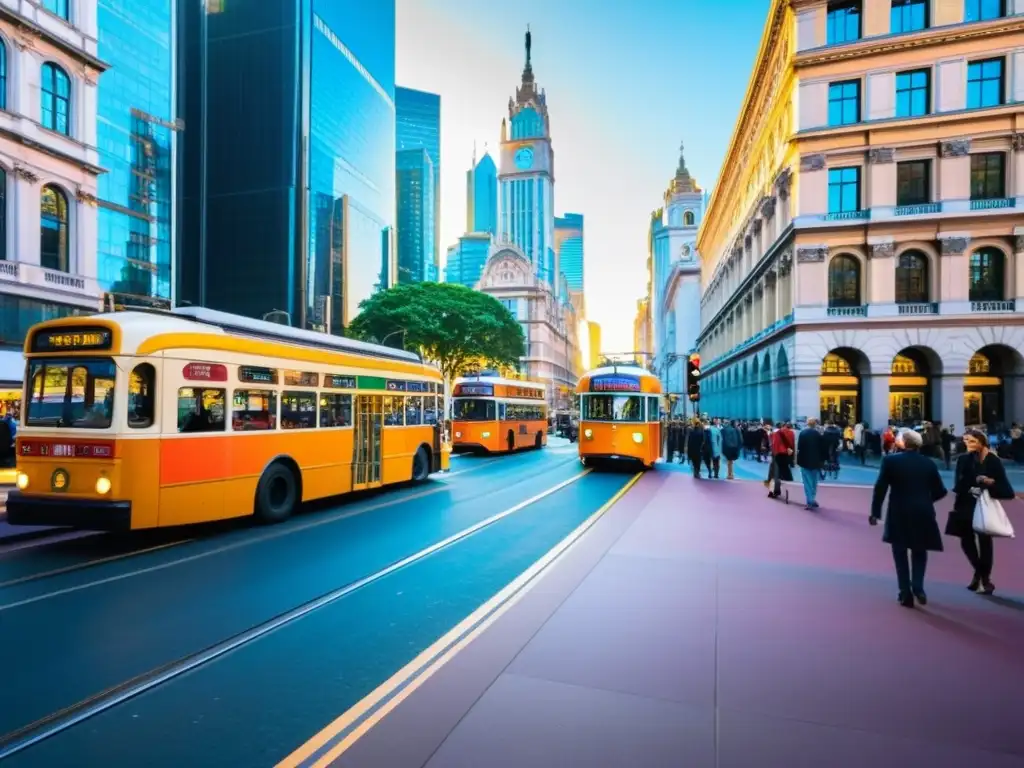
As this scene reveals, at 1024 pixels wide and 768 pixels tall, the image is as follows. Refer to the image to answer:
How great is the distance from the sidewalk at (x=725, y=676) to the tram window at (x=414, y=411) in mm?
7854

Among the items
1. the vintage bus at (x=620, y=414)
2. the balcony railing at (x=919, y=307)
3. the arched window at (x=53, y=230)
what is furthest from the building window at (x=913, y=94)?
the arched window at (x=53, y=230)

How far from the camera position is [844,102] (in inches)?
1153

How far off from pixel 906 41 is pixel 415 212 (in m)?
141

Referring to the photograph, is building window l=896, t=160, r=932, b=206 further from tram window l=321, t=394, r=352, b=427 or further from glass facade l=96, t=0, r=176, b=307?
glass facade l=96, t=0, r=176, b=307

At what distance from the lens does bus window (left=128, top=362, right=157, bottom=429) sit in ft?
25.7

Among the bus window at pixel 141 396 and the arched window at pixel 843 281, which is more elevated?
the arched window at pixel 843 281

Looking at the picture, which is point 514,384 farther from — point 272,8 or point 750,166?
point 272,8

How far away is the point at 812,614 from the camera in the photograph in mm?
5812

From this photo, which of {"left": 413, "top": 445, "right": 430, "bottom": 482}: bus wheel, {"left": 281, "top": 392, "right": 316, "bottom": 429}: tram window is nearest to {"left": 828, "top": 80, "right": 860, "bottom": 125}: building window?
{"left": 413, "top": 445, "right": 430, "bottom": 482}: bus wheel

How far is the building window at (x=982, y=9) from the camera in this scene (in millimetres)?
27609

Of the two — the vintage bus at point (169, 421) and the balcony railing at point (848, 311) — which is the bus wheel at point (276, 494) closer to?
the vintage bus at point (169, 421)

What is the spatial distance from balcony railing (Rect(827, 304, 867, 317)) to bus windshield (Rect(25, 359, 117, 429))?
30.2 metres

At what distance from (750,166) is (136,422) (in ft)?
144

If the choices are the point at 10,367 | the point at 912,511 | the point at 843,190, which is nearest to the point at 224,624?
the point at 912,511
